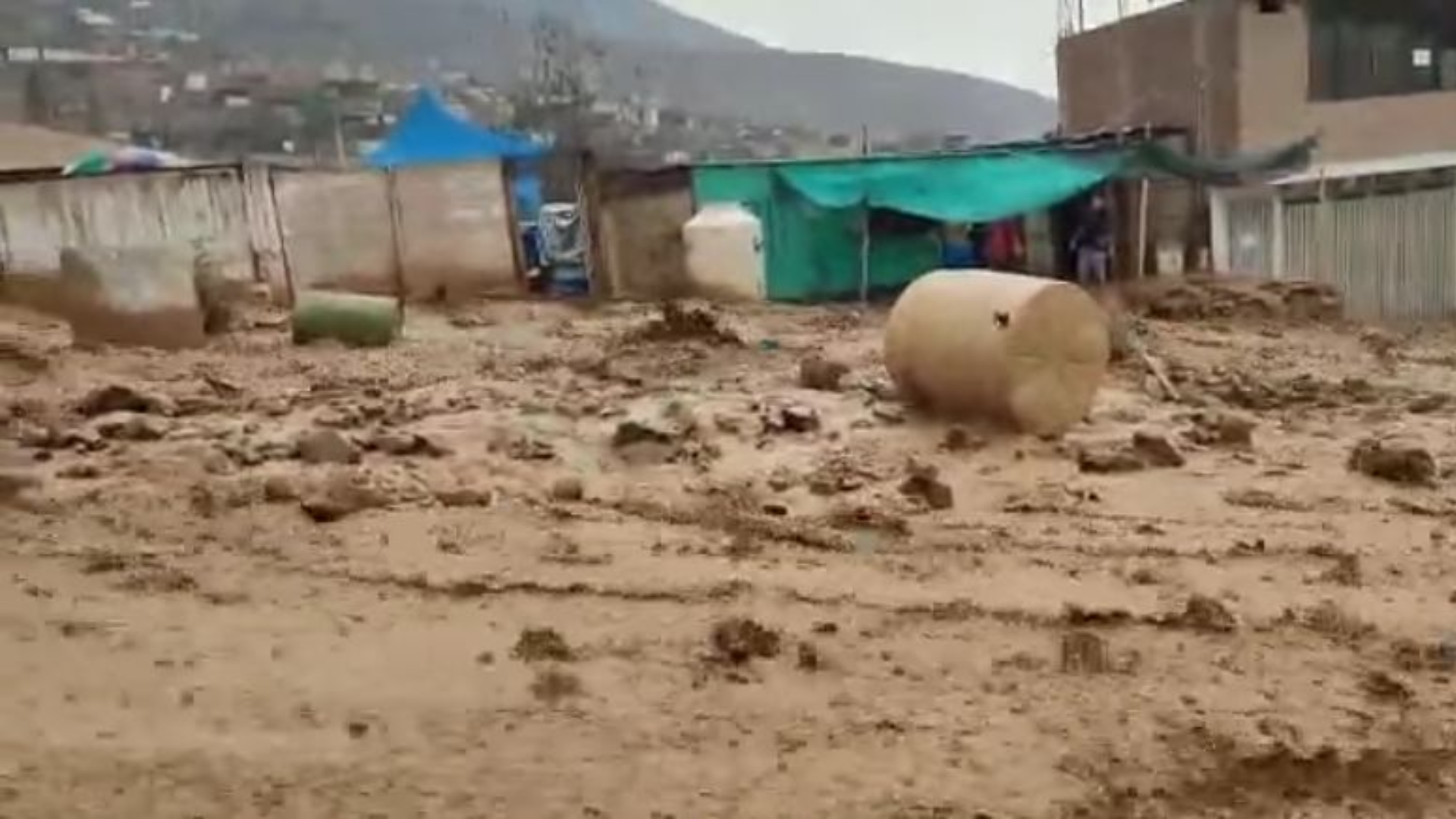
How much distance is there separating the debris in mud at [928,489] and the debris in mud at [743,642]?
2.60 m

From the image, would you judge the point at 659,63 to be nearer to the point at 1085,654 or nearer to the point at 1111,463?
the point at 1111,463

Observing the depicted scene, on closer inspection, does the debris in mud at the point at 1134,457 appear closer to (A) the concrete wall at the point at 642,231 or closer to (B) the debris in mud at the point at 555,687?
(B) the debris in mud at the point at 555,687

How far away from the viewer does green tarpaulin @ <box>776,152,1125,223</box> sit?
18.2m

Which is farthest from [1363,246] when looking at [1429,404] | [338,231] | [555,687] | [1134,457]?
[555,687]

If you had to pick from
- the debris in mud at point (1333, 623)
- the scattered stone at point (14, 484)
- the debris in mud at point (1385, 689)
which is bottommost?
the debris in mud at point (1385, 689)

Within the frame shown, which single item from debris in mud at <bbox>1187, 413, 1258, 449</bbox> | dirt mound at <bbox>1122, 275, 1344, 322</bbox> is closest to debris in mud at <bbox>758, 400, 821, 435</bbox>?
debris in mud at <bbox>1187, 413, 1258, 449</bbox>

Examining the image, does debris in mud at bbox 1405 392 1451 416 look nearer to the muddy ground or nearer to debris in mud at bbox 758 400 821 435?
the muddy ground

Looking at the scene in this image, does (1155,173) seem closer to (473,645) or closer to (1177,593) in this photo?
(1177,593)

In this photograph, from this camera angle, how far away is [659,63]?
3223 inches

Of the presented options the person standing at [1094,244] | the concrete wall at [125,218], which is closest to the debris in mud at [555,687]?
the concrete wall at [125,218]

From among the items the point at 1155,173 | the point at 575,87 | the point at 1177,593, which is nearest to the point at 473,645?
the point at 1177,593

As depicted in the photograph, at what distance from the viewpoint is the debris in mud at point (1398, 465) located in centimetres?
920

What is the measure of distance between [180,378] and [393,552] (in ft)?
17.0

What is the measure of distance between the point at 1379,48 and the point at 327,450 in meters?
14.9
